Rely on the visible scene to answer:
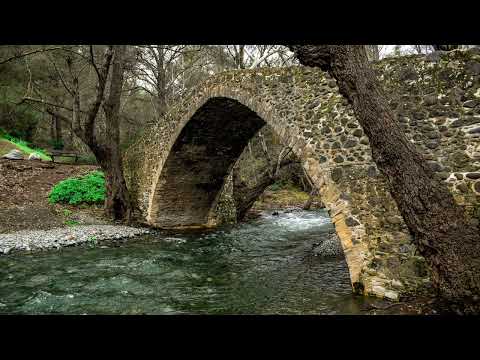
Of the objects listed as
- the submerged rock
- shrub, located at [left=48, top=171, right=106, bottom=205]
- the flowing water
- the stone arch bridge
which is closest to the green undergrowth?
shrub, located at [left=48, top=171, right=106, bottom=205]

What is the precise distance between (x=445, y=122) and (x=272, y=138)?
13913mm

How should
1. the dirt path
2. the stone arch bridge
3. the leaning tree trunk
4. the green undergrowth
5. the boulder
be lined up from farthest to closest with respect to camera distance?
the green undergrowth < the boulder < the dirt path < the stone arch bridge < the leaning tree trunk

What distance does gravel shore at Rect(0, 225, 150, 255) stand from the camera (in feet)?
26.5

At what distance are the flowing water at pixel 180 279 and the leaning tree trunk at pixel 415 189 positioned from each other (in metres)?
1.91

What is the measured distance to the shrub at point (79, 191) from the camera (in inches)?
457

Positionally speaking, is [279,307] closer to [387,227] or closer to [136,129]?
[387,227]

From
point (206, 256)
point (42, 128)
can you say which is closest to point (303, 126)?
point (206, 256)

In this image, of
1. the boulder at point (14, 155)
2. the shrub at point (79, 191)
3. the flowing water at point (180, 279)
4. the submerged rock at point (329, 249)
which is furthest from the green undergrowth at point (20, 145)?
the submerged rock at point (329, 249)

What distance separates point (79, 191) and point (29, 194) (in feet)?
4.69

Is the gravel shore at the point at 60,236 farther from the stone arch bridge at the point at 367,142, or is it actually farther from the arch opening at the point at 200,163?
the stone arch bridge at the point at 367,142

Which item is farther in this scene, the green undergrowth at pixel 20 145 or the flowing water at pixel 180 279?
the green undergrowth at pixel 20 145

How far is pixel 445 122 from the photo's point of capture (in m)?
4.94

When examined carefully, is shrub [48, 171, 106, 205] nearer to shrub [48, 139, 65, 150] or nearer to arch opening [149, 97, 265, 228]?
arch opening [149, 97, 265, 228]

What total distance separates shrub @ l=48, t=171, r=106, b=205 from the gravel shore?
78.4 inches
